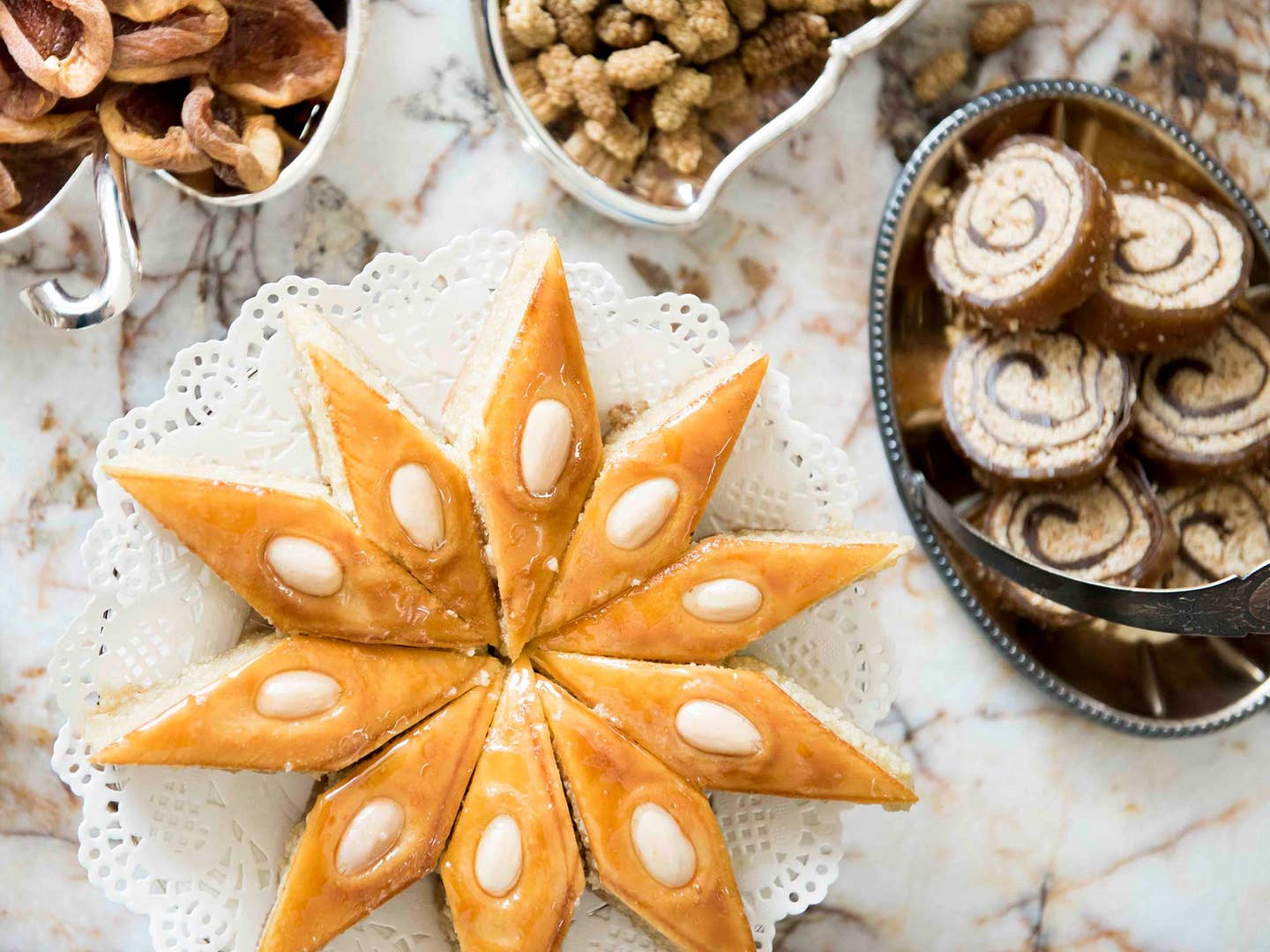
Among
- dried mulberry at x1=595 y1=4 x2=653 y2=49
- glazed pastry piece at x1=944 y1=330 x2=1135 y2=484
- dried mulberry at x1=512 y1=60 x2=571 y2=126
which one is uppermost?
dried mulberry at x1=595 y1=4 x2=653 y2=49

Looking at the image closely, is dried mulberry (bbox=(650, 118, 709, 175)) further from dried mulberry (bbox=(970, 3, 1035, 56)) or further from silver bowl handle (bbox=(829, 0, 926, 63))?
dried mulberry (bbox=(970, 3, 1035, 56))

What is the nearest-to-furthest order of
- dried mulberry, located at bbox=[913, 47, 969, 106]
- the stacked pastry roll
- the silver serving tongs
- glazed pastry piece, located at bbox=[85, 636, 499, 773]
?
glazed pastry piece, located at bbox=[85, 636, 499, 773]
the silver serving tongs
the stacked pastry roll
dried mulberry, located at bbox=[913, 47, 969, 106]

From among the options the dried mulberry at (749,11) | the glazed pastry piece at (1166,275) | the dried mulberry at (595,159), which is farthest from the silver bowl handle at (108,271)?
the glazed pastry piece at (1166,275)

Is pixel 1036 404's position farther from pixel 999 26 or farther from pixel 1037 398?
pixel 999 26

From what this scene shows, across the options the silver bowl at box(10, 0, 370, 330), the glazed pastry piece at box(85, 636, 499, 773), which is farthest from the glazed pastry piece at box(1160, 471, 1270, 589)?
the silver bowl at box(10, 0, 370, 330)

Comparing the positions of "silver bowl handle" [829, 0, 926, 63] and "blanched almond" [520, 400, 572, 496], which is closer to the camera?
"blanched almond" [520, 400, 572, 496]

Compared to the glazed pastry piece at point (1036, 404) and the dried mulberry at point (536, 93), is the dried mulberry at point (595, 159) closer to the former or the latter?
the dried mulberry at point (536, 93)

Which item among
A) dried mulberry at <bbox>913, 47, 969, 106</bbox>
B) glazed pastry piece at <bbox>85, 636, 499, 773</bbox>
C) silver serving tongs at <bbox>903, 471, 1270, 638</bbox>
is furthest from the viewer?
dried mulberry at <bbox>913, 47, 969, 106</bbox>
